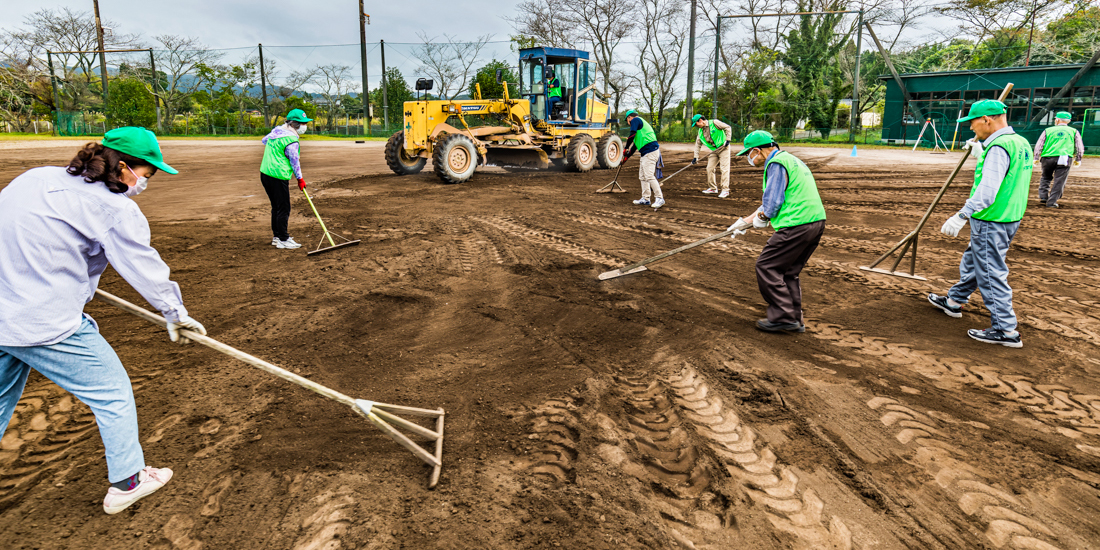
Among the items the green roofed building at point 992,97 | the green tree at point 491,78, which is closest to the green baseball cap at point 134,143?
the green roofed building at point 992,97

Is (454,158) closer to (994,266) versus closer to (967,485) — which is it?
(994,266)

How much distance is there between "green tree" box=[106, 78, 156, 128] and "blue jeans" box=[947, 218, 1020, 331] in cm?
3897

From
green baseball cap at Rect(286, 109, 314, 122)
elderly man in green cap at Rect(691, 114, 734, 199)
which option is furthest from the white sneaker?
elderly man in green cap at Rect(691, 114, 734, 199)

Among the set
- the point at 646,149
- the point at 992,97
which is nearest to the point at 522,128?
the point at 646,149

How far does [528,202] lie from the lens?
1102cm

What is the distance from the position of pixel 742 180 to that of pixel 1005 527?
12.5 metres

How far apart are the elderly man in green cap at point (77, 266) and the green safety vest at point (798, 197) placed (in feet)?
13.3

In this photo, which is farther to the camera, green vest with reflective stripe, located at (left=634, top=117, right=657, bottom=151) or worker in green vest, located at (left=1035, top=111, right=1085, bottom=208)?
green vest with reflective stripe, located at (left=634, top=117, right=657, bottom=151)

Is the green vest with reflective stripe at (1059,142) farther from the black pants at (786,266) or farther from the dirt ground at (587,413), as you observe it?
the black pants at (786,266)

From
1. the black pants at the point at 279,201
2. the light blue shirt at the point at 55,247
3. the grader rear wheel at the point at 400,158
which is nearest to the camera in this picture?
the light blue shirt at the point at 55,247

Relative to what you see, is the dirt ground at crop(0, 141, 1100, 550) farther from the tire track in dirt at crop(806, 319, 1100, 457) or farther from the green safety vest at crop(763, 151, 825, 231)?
the green safety vest at crop(763, 151, 825, 231)

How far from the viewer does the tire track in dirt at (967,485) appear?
103 inches

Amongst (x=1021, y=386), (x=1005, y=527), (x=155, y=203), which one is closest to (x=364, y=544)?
(x=1005, y=527)

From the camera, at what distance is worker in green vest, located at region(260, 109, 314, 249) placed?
24.2ft
